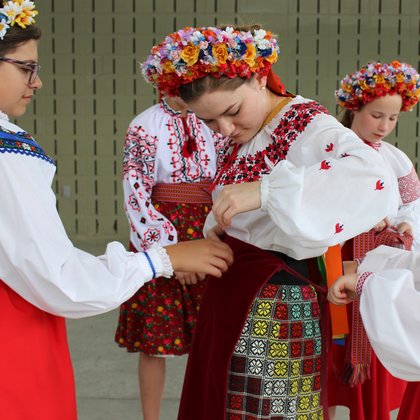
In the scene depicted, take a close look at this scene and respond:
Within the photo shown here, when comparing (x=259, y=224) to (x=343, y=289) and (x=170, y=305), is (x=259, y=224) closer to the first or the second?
(x=343, y=289)

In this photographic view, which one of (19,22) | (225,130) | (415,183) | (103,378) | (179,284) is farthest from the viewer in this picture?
(103,378)

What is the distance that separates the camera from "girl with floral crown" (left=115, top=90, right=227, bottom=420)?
116 inches

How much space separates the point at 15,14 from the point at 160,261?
693 mm

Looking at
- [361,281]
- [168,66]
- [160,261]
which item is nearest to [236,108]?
[168,66]

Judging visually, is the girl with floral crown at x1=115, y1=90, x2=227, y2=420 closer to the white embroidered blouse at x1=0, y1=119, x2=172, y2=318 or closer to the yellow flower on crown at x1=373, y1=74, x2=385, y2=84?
the yellow flower on crown at x1=373, y1=74, x2=385, y2=84

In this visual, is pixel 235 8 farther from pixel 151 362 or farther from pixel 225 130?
pixel 225 130

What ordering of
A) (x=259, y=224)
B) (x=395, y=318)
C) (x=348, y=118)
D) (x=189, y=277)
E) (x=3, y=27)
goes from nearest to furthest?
(x=395, y=318) → (x=3, y=27) → (x=259, y=224) → (x=189, y=277) → (x=348, y=118)

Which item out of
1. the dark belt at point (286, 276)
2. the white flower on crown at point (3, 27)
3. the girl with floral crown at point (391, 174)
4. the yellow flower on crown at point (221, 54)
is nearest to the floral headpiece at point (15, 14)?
the white flower on crown at point (3, 27)

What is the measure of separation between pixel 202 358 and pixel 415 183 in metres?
1.60

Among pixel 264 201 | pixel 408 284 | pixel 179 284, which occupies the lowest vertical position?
pixel 179 284

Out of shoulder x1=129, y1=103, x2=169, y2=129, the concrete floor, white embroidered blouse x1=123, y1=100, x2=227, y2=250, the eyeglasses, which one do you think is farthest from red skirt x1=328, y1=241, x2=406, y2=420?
the eyeglasses

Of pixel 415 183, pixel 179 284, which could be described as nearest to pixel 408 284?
pixel 179 284

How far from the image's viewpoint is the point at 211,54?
1770mm

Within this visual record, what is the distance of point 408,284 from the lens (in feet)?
5.21
